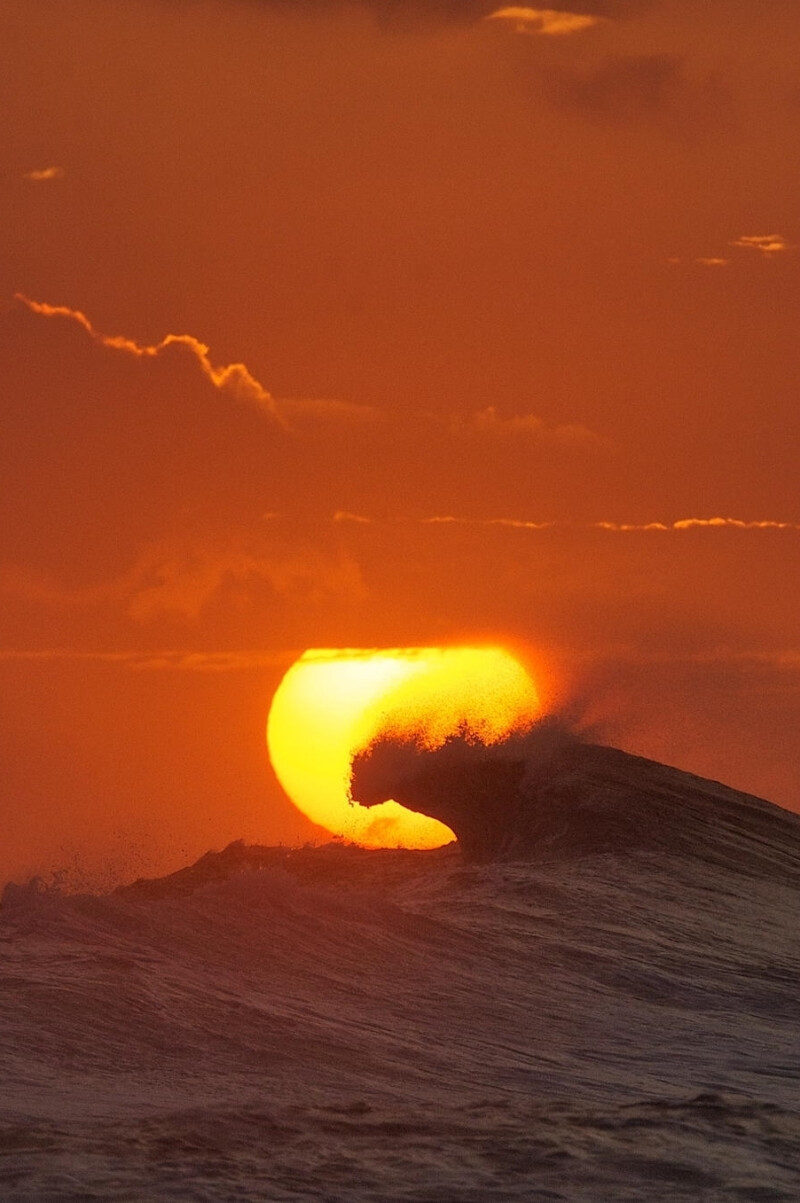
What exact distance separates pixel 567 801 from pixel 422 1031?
48.4 feet

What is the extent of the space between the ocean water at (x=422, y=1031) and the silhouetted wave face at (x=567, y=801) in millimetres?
258

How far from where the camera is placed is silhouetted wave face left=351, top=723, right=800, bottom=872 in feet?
95.3

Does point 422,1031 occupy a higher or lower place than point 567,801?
lower

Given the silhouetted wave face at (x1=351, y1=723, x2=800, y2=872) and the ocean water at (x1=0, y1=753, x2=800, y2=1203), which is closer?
the ocean water at (x1=0, y1=753, x2=800, y2=1203)

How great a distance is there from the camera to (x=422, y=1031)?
1636cm

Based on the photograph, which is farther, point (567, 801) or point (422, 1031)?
point (567, 801)

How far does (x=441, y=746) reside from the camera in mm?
37281

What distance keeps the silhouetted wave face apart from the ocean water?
26 cm

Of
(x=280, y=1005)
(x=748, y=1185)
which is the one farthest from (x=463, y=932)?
(x=748, y=1185)

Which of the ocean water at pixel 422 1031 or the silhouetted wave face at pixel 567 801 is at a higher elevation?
the silhouetted wave face at pixel 567 801

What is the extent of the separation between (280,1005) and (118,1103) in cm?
456

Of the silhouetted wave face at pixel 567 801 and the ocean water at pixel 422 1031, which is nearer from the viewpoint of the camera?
the ocean water at pixel 422 1031

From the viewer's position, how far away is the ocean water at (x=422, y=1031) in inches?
414

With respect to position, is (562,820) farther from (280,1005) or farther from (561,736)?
(280,1005)
